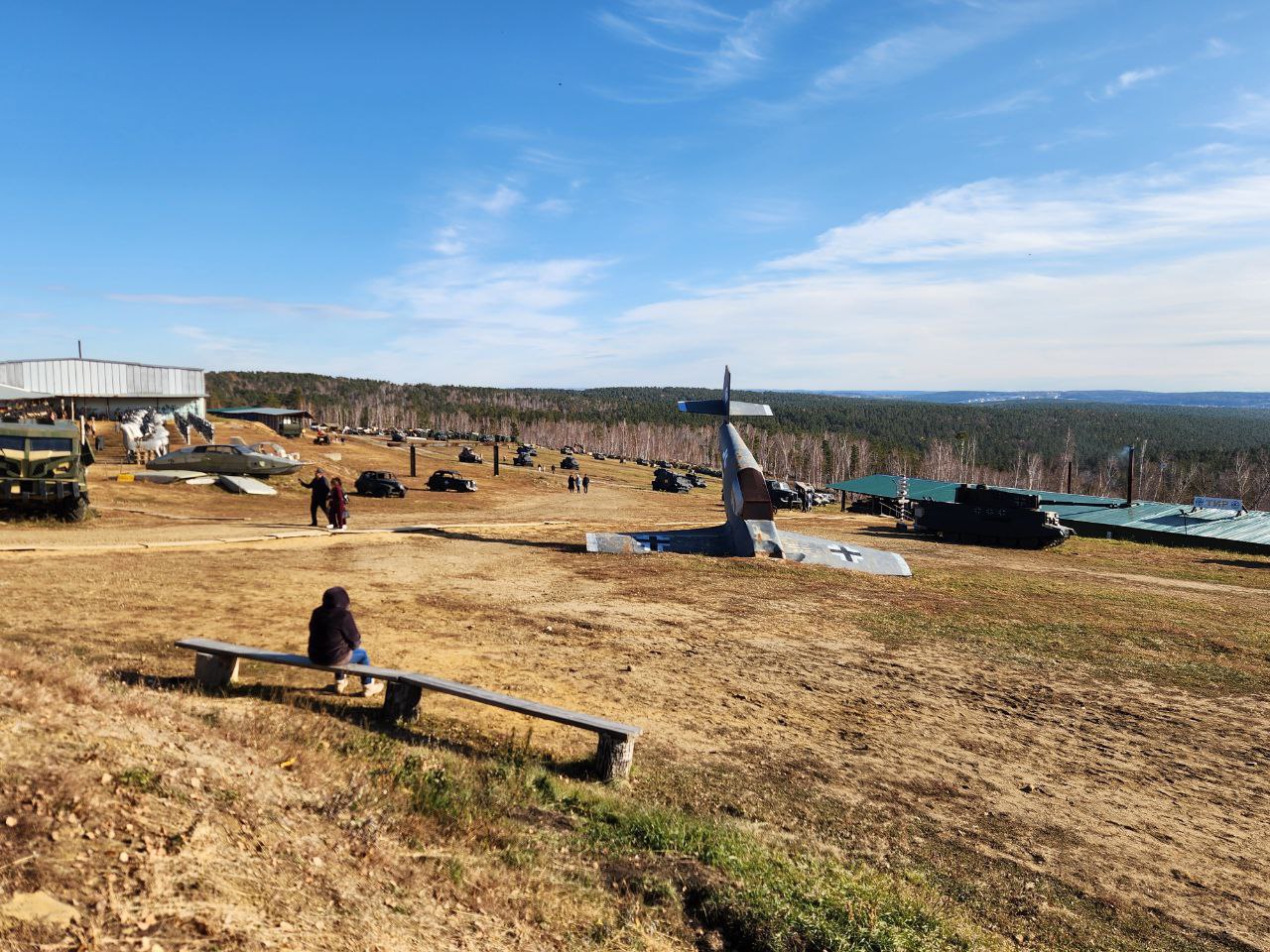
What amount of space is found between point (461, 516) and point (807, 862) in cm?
2759

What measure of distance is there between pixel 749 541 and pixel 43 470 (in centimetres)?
2039

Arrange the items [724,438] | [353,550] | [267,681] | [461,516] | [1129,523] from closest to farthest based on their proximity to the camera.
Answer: [267,681] < [353,550] < [724,438] < [461,516] < [1129,523]

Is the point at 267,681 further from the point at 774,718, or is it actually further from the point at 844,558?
the point at 844,558

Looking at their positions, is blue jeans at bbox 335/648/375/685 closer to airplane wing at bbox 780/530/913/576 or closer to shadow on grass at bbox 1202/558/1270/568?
airplane wing at bbox 780/530/913/576

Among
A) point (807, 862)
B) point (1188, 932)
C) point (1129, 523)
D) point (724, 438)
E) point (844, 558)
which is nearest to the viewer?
point (1188, 932)

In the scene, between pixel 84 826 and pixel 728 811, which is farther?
pixel 728 811

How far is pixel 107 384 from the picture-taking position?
6366 cm

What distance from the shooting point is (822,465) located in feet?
444

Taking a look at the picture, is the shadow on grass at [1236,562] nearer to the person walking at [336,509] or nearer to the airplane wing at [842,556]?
the airplane wing at [842,556]

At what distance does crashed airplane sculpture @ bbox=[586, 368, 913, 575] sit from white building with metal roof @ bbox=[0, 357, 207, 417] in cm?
5128

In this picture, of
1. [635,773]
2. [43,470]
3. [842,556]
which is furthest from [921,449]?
[635,773]

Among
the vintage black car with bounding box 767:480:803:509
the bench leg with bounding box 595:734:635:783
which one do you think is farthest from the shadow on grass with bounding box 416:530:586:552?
the vintage black car with bounding box 767:480:803:509

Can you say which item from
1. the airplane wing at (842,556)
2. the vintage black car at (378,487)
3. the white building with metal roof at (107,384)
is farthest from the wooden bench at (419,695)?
the white building with metal roof at (107,384)

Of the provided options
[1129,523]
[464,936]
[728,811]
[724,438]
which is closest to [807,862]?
[728,811]
